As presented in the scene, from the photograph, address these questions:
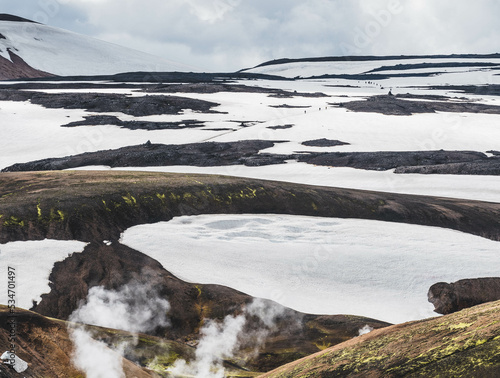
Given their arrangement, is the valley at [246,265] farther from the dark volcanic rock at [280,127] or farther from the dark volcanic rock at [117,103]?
the dark volcanic rock at [117,103]

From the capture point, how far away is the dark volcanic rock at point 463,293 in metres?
22.9

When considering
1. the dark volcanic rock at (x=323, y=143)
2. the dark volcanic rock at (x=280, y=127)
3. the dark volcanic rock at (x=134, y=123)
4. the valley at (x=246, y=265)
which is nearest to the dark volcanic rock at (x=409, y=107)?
the dark volcanic rock at (x=280, y=127)

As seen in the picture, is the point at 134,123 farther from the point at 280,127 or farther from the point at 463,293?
the point at 463,293

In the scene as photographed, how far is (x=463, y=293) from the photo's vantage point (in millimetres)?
23547

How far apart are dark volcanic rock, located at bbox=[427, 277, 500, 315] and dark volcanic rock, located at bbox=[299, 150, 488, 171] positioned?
32093 mm

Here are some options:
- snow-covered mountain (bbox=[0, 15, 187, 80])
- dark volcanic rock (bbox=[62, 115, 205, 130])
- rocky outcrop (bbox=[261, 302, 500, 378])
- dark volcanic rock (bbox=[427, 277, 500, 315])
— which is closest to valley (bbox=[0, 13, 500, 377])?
rocky outcrop (bbox=[261, 302, 500, 378])

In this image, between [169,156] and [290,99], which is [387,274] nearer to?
[169,156]

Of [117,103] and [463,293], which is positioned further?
[117,103]

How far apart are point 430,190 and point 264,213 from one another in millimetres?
21866

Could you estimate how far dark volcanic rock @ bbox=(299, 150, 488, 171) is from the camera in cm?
5684

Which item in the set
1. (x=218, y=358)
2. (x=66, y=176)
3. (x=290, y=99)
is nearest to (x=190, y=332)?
(x=218, y=358)

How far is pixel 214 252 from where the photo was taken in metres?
24.3

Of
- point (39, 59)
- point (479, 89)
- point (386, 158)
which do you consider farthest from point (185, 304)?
point (39, 59)

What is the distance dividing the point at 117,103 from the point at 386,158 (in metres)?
47.5
